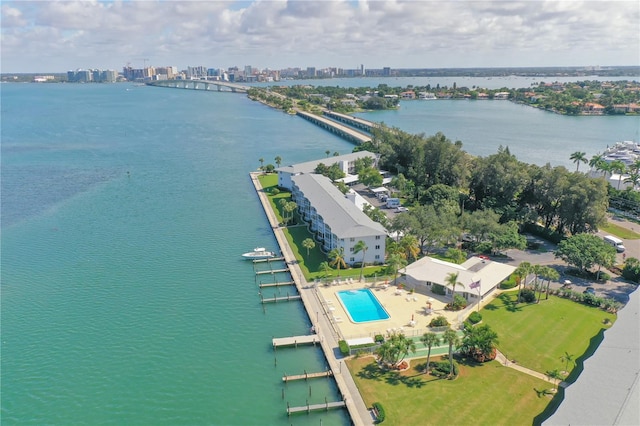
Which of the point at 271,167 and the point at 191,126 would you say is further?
the point at 191,126

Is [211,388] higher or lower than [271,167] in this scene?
lower

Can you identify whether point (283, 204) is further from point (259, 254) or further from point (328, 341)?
point (328, 341)

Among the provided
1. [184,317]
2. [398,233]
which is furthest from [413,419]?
[398,233]

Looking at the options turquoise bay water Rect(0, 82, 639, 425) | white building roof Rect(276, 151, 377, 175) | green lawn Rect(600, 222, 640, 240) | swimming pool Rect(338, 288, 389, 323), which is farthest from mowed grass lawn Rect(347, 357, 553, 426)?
white building roof Rect(276, 151, 377, 175)

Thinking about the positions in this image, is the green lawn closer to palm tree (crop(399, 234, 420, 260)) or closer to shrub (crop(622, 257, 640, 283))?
shrub (crop(622, 257, 640, 283))

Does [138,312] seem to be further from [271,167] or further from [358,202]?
[271,167]

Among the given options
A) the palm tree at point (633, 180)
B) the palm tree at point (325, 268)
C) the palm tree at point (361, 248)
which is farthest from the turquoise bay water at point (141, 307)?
the palm tree at point (633, 180)

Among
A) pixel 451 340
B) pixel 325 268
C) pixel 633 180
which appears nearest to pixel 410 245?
pixel 325 268
